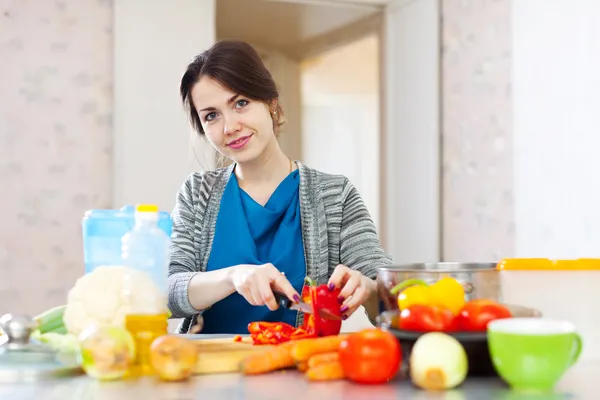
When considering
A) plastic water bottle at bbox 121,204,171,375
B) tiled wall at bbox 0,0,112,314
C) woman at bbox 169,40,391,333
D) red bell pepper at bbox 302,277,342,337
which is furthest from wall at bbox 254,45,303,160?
plastic water bottle at bbox 121,204,171,375

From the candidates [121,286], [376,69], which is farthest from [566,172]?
[121,286]

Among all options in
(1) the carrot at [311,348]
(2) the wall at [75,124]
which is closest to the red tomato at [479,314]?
(1) the carrot at [311,348]

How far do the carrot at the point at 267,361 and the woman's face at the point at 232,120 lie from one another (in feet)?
2.83

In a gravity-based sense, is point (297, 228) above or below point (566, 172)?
below

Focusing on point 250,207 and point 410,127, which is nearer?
point 250,207

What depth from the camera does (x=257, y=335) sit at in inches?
52.5

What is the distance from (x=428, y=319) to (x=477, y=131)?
2889mm

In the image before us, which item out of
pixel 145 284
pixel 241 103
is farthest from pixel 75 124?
pixel 145 284

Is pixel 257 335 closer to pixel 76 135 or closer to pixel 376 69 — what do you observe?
pixel 76 135

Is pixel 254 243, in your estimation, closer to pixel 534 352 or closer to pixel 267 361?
pixel 267 361

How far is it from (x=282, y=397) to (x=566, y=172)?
2547 millimetres

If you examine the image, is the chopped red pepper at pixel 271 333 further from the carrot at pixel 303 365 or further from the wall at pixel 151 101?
the wall at pixel 151 101

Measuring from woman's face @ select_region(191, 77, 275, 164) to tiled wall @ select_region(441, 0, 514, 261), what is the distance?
1.96 m

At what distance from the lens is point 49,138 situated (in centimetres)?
371
